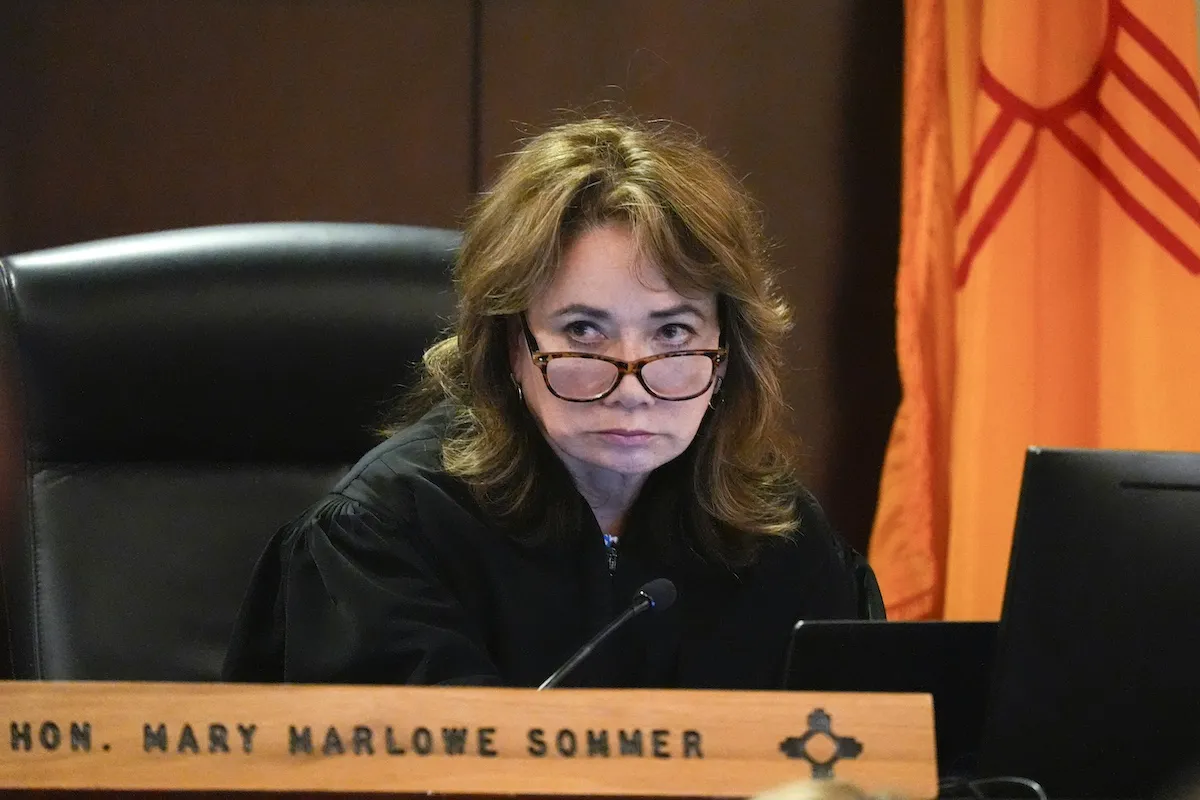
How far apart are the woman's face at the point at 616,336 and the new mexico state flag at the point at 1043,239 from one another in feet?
2.17

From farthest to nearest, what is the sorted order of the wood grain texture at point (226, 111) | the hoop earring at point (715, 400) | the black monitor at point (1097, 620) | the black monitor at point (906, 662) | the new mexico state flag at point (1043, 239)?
the wood grain texture at point (226, 111), the new mexico state flag at point (1043, 239), the hoop earring at point (715, 400), the black monitor at point (906, 662), the black monitor at point (1097, 620)

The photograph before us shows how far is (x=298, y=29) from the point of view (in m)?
1.86

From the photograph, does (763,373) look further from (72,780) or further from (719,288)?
(72,780)

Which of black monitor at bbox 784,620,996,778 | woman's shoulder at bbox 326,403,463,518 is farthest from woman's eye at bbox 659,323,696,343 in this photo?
black monitor at bbox 784,620,996,778

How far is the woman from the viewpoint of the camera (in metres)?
1.17

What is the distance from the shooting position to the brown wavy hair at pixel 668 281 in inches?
47.4

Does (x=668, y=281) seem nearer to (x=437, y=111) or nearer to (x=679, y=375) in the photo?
(x=679, y=375)

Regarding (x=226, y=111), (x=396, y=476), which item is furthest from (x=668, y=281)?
(x=226, y=111)

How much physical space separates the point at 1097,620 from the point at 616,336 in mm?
520

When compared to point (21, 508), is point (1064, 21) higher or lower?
higher

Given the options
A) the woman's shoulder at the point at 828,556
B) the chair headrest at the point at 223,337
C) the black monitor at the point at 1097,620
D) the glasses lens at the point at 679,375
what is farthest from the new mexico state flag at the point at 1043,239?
the black monitor at the point at 1097,620

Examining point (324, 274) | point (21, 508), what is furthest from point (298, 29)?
point (21, 508)

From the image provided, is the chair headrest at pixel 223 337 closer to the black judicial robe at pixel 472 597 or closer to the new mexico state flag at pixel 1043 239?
the black judicial robe at pixel 472 597

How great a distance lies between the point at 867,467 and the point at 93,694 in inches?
59.3
